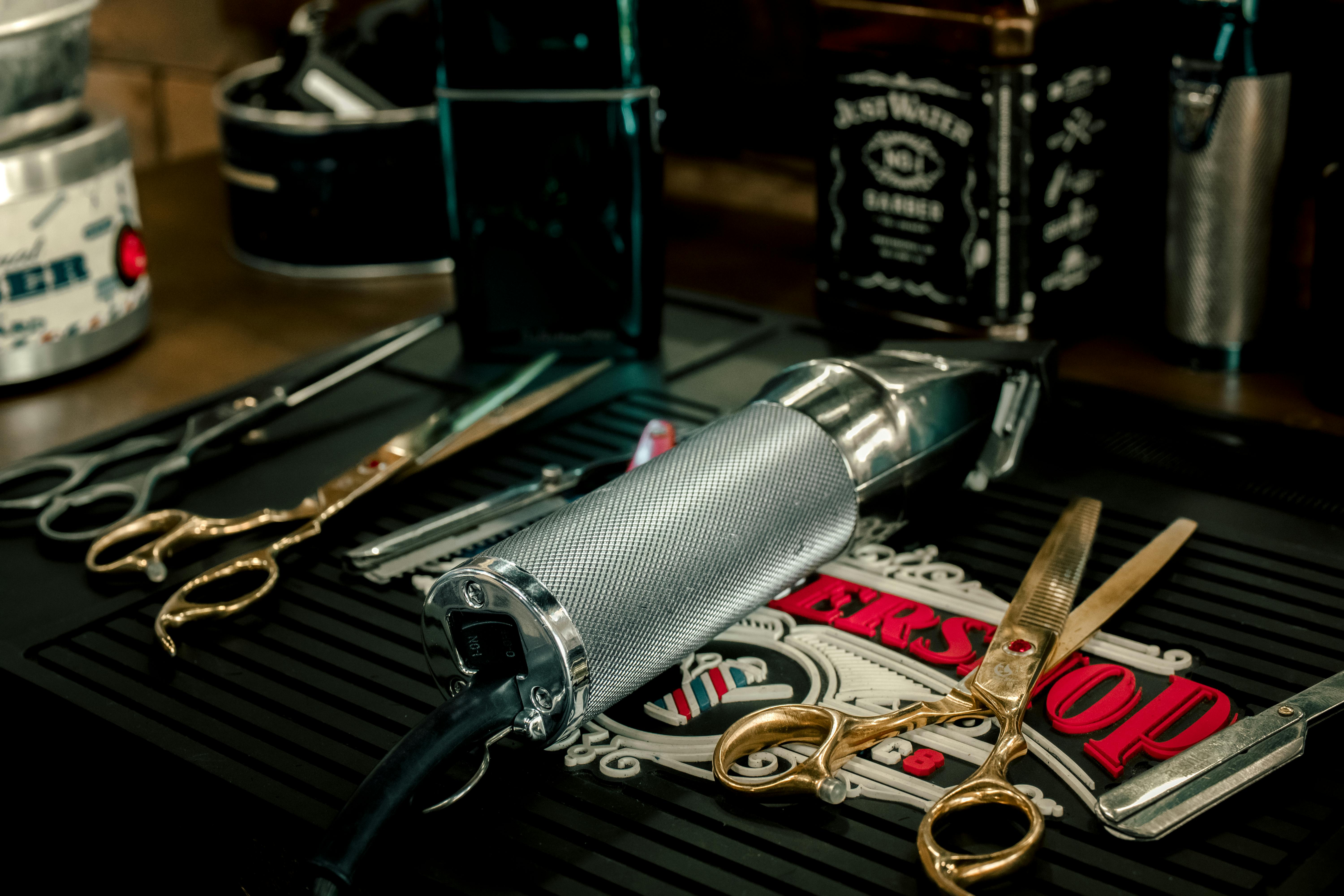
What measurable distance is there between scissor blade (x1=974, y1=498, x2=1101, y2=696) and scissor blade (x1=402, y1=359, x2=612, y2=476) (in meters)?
0.27

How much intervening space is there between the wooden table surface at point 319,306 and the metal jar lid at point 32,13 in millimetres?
204

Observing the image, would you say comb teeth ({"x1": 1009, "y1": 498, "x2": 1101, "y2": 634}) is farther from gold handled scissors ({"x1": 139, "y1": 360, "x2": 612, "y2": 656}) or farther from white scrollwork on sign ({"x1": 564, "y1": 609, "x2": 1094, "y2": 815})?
gold handled scissors ({"x1": 139, "y1": 360, "x2": 612, "y2": 656})

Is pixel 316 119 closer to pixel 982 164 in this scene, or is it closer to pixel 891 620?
pixel 982 164

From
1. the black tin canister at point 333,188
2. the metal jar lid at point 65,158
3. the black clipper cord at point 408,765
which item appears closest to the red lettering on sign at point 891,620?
the black clipper cord at point 408,765

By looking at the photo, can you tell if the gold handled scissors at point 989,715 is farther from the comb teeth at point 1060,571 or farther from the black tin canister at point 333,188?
the black tin canister at point 333,188

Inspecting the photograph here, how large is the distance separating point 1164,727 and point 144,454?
510 mm

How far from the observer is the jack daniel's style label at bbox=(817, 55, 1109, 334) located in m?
0.66

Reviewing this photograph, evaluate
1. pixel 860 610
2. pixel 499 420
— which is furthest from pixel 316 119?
pixel 860 610

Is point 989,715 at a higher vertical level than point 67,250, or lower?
lower

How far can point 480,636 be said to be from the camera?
424mm

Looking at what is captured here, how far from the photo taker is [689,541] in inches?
18.1

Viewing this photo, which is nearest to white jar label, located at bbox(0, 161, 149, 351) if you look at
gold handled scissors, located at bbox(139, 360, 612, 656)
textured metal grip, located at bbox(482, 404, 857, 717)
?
gold handled scissors, located at bbox(139, 360, 612, 656)

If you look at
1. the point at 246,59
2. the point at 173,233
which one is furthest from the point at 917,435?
the point at 246,59

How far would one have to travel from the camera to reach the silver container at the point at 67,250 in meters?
0.69
